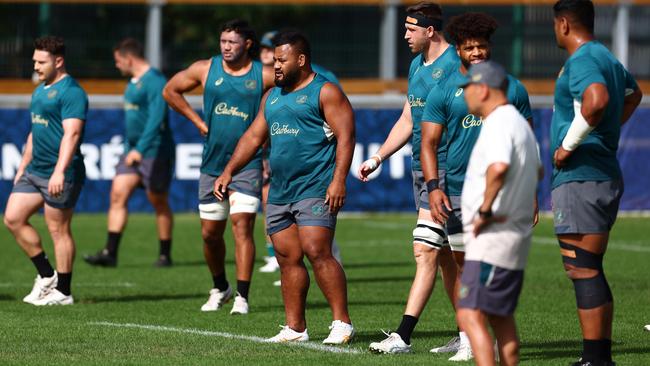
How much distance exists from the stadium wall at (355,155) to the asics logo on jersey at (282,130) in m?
11.9

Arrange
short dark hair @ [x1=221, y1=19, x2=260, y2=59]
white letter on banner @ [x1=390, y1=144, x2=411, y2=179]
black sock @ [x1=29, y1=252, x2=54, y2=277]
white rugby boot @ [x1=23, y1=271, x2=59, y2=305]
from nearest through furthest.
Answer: short dark hair @ [x1=221, y1=19, x2=260, y2=59] → white rugby boot @ [x1=23, y1=271, x2=59, y2=305] → black sock @ [x1=29, y1=252, x2=54, y2=277] → white letter on banner @ [x1=390, y1=144, x2=411, y2=179]

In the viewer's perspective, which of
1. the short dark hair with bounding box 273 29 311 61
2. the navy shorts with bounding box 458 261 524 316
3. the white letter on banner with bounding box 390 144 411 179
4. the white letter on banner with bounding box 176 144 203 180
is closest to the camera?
the navy shorts with bounding box 458 261 524 316

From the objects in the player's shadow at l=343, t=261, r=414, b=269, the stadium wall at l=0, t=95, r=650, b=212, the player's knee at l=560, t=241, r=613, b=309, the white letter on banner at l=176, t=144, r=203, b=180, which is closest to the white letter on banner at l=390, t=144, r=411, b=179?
the stadium wall at l=0, t=95, r=650, b=212

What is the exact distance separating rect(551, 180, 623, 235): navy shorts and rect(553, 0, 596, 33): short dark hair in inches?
35.5

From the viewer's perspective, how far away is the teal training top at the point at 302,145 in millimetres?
9430

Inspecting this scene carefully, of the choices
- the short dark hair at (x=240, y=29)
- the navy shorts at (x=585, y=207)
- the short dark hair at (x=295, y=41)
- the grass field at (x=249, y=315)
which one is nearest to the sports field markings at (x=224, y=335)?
the grass field at (x=249, y=315)

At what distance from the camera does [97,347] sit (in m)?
9.26

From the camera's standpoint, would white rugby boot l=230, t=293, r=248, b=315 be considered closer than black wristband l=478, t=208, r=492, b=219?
No

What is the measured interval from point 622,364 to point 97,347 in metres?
3.30

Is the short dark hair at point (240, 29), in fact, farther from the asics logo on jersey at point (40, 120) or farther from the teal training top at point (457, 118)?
the teal training top at point (457, 118)

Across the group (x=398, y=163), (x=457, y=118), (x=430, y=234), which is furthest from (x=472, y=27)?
(x=398, y=163)

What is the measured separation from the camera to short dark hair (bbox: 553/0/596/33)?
8188mm

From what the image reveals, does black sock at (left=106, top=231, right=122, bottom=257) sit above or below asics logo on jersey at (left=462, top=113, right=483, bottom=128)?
below

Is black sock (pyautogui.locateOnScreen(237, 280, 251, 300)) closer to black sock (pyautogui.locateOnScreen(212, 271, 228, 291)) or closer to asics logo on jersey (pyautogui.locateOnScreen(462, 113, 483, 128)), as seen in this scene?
black sock (pyautogui.locateOnScreen(212, 271, 228, 291))
